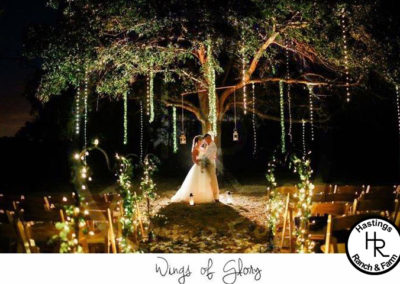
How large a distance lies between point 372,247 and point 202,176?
21.7 ft

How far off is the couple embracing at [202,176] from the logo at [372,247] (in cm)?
636

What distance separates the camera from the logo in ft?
13.0

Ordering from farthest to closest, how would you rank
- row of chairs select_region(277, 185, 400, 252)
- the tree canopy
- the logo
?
1. the tree canopy
2. row of chairs select_region(277, 185, 400, 252)
3. the logo

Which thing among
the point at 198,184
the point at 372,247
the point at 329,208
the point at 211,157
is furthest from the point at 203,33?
the point at 372,247

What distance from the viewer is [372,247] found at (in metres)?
3.98

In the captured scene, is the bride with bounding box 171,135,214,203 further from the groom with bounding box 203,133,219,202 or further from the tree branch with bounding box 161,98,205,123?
the tree branch with bounding box 161,98,205,123

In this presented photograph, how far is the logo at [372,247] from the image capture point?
3959 millimetres

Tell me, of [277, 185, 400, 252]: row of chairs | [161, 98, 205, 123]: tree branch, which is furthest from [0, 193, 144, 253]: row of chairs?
[161, 98, 205, 123]: tree branch

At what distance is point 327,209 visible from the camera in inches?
199

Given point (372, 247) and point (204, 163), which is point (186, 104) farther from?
point (372, 247)

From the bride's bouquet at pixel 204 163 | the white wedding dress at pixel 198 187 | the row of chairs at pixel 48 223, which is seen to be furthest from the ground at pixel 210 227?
the bride's bouquet at pixel 204 163

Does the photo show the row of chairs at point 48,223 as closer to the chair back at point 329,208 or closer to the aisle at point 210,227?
the aisle at point 210,227

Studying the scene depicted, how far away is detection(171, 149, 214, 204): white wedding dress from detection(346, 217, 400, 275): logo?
635cm

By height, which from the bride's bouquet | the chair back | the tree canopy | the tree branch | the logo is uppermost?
the tree canopy
